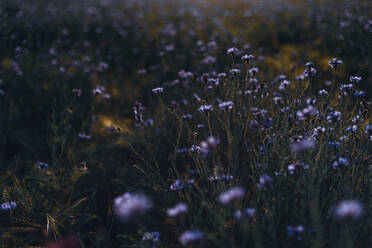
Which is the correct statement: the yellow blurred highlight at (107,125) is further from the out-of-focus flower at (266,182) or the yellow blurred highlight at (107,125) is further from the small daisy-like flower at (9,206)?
the out-of-focus flower at (266,182)

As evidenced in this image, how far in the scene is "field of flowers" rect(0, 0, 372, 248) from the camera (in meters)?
1.67

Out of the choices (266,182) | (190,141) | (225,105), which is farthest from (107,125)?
(266,182)

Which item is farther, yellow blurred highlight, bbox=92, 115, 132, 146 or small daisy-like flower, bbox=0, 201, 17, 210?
yellow blurred highlight, bbox=92, 115, 132, 146

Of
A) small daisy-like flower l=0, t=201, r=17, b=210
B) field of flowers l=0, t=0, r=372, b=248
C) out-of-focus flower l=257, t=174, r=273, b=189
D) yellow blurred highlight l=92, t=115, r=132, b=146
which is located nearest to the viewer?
out-of-focus flower l=257, t=174, r=273, b=189

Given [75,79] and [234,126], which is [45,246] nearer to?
[234,126]

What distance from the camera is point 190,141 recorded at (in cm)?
220

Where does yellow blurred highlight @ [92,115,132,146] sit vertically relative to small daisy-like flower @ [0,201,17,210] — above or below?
below

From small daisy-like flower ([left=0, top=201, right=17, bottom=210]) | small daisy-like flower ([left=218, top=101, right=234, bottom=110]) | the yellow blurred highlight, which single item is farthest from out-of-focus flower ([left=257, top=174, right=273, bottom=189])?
the yellow blurred highlight

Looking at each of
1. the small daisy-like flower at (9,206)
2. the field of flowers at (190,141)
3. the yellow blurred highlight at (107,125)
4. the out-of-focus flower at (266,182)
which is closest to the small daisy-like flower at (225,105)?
the field of flowers at (190,141)

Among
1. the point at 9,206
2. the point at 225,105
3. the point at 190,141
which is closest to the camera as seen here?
the point at 225,105

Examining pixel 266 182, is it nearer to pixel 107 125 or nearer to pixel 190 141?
pixel 190 141

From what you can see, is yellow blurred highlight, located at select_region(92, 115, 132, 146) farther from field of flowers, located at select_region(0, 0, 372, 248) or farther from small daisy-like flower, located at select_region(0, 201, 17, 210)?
small daisy-like flower, located at select_region(0, 201, 17, 210)

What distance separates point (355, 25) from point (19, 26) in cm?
572

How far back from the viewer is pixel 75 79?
4.52m
